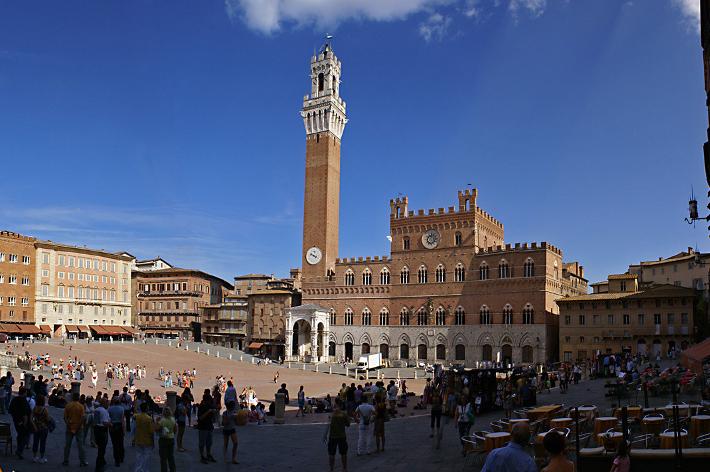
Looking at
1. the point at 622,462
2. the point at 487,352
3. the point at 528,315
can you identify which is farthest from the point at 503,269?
the point at 622,462

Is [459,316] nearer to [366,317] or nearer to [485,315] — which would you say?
[485,315]

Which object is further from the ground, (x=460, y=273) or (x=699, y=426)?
(x=460, y=273)

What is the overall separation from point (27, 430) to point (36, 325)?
200ft

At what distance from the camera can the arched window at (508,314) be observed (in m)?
55.8

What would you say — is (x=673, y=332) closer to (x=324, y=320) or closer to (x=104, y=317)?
(x=324, y=320)

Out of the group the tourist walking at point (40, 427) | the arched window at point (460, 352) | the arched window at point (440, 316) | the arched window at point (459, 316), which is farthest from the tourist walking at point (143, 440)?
the arched window at point (440, 316)

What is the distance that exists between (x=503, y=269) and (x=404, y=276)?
1078cm

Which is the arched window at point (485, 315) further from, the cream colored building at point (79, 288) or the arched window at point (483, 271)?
the cream colored building at point (79, 288)

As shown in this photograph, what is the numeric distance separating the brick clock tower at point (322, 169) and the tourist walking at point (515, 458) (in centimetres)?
6251

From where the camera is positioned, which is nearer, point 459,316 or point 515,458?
point 515,458

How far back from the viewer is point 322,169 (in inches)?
2790

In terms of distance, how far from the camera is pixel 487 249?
5972 centimetres

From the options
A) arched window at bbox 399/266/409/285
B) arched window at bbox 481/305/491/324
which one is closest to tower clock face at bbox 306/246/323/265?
arched window at bbox 399/266/409/285

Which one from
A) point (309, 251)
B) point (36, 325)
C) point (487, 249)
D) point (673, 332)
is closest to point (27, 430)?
point (673, 332)
